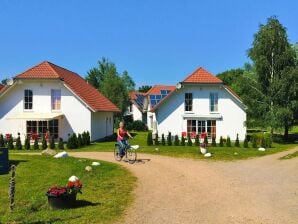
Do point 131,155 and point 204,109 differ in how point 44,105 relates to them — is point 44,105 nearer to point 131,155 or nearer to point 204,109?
point 204,109

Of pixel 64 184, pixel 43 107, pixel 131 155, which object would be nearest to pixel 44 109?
pixel 43 107

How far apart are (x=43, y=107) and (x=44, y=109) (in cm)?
20

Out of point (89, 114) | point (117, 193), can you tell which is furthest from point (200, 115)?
point (117, 193)

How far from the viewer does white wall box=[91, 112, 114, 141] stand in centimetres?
3609

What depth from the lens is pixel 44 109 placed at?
35.2 meters

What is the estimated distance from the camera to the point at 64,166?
18391mm

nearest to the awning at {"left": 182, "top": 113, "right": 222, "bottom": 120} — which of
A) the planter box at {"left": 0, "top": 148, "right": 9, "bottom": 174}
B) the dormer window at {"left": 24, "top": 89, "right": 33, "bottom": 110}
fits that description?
the dormer window at {"left": 24, "top": 89, "right": 33, "bottom": 110}

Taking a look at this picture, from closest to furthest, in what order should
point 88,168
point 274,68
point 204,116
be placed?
point 88,168, point 204,116, point 274,68

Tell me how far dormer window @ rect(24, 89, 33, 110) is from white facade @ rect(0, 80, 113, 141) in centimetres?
24

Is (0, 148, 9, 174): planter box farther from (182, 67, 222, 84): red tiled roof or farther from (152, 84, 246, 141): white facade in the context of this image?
(182, 67, 222, 84): red tiled roof

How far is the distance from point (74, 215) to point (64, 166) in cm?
864

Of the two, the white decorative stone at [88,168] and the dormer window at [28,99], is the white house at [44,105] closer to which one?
the dormer window at [28,99]

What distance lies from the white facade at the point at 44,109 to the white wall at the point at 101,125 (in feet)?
1.56

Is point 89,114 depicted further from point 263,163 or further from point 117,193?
point 117,193
